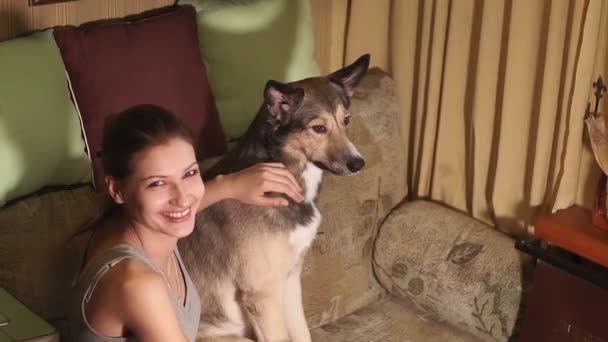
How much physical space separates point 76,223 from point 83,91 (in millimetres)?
316

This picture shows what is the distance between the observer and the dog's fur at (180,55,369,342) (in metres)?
1.89

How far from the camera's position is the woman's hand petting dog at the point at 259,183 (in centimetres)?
179

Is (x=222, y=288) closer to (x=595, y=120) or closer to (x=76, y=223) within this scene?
(x=76, y=223)

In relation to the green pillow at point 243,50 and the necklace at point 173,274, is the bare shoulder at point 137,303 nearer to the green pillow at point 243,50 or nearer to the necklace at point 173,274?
the necklace at point 173,274

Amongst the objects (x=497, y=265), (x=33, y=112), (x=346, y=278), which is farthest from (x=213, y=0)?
(x=497, y=265)

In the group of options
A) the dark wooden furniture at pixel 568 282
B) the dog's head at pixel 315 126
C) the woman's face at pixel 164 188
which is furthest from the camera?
the dark wooden furniture at pixel 568 282

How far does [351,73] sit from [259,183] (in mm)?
371

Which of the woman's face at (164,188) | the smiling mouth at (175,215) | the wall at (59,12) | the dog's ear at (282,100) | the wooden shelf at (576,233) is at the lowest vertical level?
the wooden shelf at (576,233)

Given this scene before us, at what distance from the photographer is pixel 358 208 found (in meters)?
2.39

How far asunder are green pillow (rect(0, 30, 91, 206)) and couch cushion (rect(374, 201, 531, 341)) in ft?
3.27

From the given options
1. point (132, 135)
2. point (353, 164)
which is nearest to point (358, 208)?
point (353, 164)

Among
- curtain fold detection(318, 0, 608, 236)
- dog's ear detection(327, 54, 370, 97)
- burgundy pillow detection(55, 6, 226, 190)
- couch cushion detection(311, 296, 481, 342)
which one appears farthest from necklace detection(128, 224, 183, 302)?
curtain fold detection(318, 0, 608, 236)

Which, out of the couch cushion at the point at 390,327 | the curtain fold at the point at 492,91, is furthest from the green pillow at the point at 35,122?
the curtain fold at the point at 492,91

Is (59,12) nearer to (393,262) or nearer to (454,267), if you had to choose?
(393,262)
